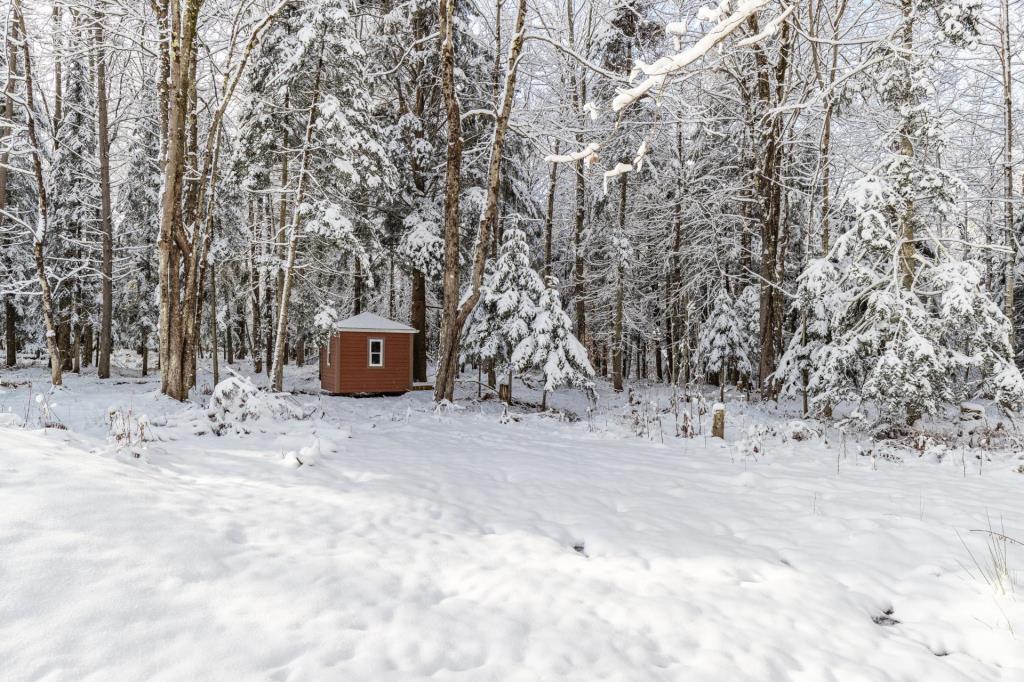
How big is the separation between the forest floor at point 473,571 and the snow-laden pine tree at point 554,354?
862cm

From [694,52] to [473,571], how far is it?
3025 millimetres

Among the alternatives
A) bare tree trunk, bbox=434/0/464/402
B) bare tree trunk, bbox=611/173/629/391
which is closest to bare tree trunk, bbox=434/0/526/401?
bare tree trunk, bbox=434/0/464/402

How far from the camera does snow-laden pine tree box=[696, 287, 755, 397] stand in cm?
2081

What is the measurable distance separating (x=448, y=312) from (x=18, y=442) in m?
8.42

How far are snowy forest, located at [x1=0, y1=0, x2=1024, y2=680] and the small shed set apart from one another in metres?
0.19

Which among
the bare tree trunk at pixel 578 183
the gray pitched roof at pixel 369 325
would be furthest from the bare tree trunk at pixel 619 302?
the gray pitched roof at pixel 369 325

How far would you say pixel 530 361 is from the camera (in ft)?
47.8

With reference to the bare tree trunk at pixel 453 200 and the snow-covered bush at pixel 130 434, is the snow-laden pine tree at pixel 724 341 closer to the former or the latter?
the bare tree trunk at pixel 453 200

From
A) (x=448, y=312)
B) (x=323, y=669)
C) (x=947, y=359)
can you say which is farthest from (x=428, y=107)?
(x=323, y=669)

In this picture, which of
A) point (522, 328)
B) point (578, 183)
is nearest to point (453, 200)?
point (522, 328)

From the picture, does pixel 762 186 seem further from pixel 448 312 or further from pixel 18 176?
pixel 18 176

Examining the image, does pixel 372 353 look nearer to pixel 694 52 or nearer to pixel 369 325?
pixel 369 325

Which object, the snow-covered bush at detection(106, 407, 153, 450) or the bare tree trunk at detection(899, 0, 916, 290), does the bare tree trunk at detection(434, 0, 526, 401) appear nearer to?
the snow-covered bush at detection(106, 407, 153, 450)

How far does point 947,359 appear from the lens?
9086 millimetres
